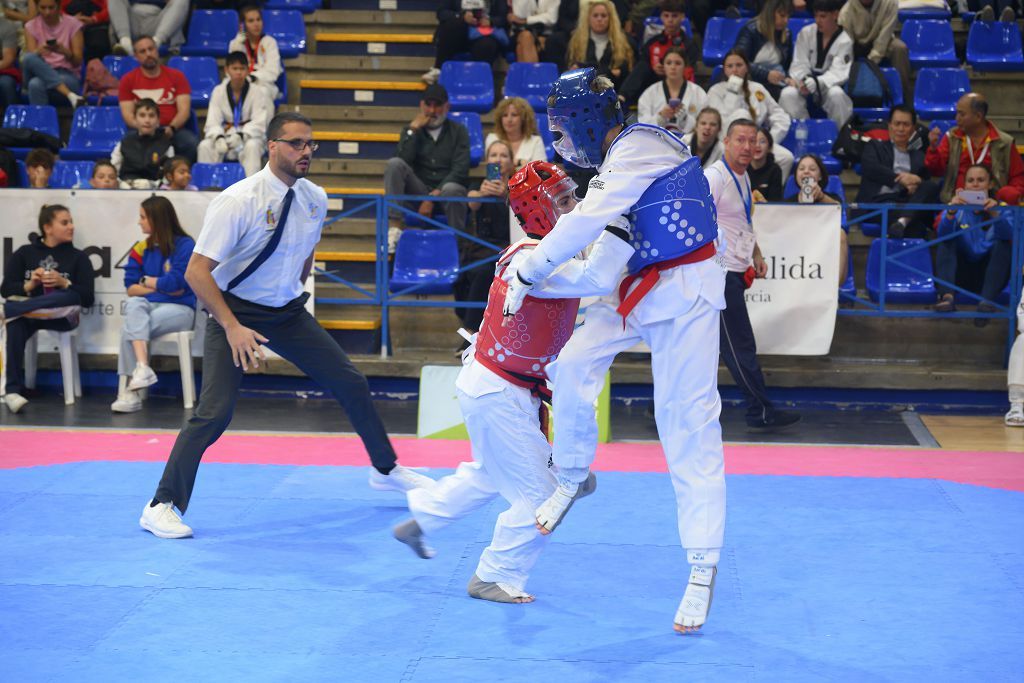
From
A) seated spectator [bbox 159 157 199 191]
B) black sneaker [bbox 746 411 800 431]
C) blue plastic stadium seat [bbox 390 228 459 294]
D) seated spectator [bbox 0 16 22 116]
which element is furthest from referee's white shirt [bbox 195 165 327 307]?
seated spectator [bbox 0 16 22 116]

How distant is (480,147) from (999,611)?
7266mm

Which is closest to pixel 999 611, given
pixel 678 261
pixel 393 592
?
pixel 678 261

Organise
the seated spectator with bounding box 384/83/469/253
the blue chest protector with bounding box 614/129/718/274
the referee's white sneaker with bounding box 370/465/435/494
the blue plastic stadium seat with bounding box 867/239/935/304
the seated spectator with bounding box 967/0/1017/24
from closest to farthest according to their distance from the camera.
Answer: the blue chest protector with bounding box 614/129/718/274 < the referee's white sneaker with bounding box 370/465/435/494 < the blue plastic stadium seat with bounding box 867/239/935/304 < the seated spectator with bounding box 384/83/469/253 < the seated spectator with bounding box 967/0/1017/24

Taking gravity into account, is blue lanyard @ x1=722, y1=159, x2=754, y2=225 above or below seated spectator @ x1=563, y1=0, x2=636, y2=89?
below

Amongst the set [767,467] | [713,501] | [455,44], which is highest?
[455,44]

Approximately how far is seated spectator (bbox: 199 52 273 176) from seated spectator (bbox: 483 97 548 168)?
244 cm

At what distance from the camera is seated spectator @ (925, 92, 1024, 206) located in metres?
9.46

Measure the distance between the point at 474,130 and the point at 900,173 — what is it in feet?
12.4

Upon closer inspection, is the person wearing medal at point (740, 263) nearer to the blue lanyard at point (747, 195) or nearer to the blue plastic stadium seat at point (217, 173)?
the blue lanyard at point (747, 195)

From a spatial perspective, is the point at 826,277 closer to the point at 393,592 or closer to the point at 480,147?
the point at 480,147

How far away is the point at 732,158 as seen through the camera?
7.55 meters

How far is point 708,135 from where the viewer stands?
888 centimetres

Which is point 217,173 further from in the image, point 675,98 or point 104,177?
point 675,98

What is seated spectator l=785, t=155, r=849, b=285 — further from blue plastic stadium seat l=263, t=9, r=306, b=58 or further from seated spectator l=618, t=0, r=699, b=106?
blue plastic stadium seat l=263, t=9, r=306, b=58
